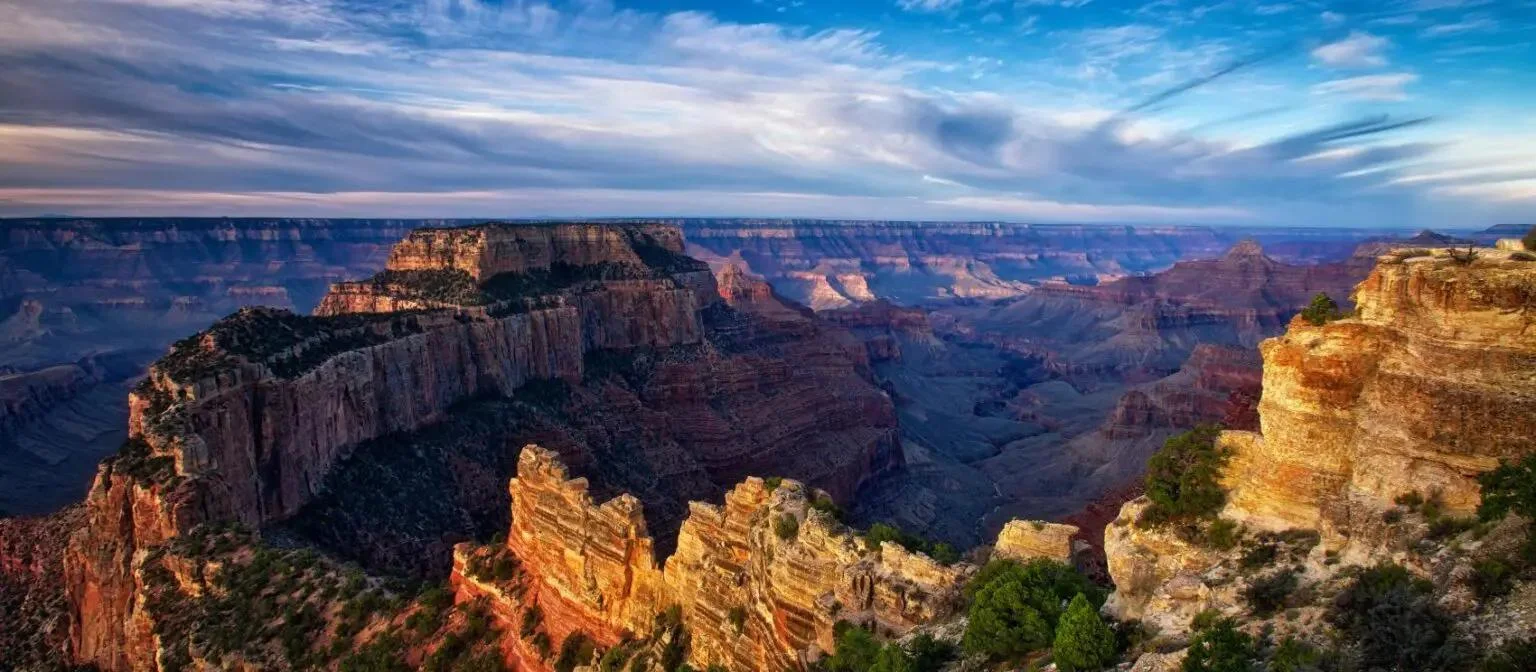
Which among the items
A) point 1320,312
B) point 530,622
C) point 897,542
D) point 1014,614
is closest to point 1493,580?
point 1320,312

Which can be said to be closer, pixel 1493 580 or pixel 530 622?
pixel 1493 580

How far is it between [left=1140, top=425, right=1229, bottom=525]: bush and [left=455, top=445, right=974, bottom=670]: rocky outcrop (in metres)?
5.06

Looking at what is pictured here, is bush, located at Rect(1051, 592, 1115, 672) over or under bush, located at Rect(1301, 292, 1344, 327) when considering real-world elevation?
under

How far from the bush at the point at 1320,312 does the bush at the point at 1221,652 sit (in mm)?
8748

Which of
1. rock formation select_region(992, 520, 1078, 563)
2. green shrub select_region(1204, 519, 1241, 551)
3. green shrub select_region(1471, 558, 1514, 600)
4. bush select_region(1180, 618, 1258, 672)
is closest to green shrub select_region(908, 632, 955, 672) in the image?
rock formation select_region(992, 520, 1078, 563)

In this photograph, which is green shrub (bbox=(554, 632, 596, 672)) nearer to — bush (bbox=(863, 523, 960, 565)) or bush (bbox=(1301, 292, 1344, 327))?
bush (bbox=(863, 523, 960, 565))

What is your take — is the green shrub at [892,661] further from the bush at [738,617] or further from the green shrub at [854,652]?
the bush at [738,617]

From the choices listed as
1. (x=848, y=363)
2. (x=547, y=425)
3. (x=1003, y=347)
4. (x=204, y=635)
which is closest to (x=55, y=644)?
(x=204, y=635)

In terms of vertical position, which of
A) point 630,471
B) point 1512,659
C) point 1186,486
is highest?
point 1512,659

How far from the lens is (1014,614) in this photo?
18656 mm

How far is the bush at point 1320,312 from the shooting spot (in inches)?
781

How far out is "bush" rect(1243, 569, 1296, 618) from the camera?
16188 millimetres

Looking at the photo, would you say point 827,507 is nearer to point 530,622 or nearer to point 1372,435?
point 530,622

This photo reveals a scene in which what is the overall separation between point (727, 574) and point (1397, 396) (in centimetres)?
1802
